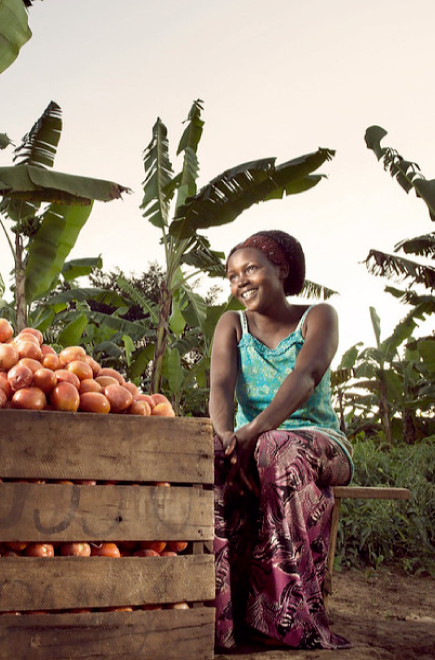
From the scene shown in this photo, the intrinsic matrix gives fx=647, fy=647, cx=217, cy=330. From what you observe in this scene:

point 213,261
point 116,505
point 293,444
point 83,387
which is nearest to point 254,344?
point 293,444

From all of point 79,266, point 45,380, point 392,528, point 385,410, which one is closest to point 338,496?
point 45,380

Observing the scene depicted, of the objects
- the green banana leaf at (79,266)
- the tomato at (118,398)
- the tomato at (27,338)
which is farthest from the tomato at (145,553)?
the green banana leaf at (79,266)

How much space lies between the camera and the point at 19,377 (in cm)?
180

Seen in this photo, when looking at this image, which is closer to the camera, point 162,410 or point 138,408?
point 138,408

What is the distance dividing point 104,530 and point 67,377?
0.46 meters

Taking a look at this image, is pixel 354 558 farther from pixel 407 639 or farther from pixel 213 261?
pixel 213 261

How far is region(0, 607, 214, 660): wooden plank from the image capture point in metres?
1.56

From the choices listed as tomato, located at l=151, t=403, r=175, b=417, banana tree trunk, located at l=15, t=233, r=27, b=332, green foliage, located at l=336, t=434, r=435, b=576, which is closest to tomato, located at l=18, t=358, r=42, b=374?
tomato, located at l=151, t=403, r=175, b=417

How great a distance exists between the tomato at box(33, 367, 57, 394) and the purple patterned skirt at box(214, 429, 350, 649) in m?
0.78

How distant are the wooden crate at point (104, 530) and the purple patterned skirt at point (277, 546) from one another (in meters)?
0.44

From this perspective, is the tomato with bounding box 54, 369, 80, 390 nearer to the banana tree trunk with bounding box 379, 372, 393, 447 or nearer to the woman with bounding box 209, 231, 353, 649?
the woman with bounding box 209, 231, 353, 649

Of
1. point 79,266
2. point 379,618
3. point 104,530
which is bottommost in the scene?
point 379,618

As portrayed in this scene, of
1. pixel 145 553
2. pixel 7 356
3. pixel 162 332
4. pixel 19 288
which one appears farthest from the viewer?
pixel 162 332

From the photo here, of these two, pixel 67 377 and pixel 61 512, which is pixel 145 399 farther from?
pixel 61 512
